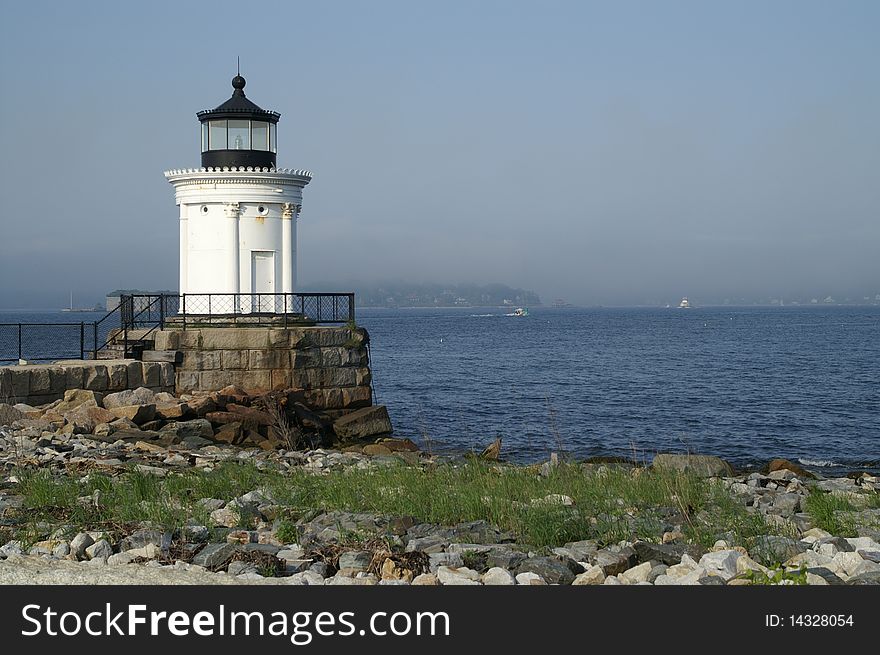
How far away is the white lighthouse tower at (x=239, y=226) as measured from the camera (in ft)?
74.6

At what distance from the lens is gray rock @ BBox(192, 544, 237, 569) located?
7594 millimetres

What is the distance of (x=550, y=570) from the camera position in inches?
281

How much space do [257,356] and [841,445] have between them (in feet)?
43.0

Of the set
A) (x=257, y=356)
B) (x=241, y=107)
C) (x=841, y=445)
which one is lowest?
(x=841, y=445)

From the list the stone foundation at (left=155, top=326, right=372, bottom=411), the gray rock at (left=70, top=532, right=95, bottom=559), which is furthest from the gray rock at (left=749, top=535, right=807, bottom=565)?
the stone foundation at (left=155, top=326, right=372, bottom=411)

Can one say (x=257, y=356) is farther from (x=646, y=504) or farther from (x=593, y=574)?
(x=593, y=574)

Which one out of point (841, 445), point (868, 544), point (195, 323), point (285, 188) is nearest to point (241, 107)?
point (285, 188)


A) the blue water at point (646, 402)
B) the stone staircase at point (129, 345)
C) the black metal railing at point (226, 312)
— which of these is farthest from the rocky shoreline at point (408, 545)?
the black metal railing at point (226, 312)

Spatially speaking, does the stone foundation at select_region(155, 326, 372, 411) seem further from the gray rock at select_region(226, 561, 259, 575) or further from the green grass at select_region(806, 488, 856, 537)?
the gray rock at select_region(226, 561, 259, 575)

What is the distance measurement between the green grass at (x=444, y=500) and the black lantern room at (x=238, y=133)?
43.5ft

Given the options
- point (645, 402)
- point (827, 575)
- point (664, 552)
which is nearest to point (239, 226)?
point (645, 402)

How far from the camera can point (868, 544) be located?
25.8 ft

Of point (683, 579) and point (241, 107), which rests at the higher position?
point (241, 107)

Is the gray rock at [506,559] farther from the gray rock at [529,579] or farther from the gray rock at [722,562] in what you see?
the gray rock at [722,562]
